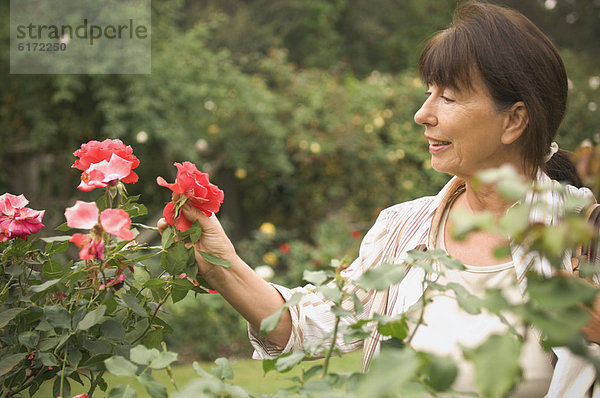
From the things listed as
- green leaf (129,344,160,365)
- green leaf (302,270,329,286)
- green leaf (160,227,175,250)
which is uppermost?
green leaf (302,270,329,286)

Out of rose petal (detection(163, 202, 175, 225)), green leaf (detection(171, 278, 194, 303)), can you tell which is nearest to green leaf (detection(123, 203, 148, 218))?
rose petal (detection(163, 202, 175, 225))

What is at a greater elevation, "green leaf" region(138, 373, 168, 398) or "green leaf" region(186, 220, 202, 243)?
"green leaf" region(186, 220, 202, 243)

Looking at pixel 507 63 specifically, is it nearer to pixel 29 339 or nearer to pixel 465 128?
pixel 465 128

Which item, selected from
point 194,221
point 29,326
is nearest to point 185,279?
point 194,221

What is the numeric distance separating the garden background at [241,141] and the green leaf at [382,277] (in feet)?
12.3

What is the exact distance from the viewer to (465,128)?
1431mm

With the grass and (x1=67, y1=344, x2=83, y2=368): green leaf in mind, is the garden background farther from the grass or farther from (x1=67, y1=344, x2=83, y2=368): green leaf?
(x1=67, y1=344, x2=83, y2=368): green leaf

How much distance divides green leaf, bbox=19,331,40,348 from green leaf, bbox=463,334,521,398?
79cm

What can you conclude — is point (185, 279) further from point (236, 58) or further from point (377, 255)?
point (236, 58)

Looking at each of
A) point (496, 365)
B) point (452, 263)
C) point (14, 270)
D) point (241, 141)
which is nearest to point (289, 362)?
point (452, 263)

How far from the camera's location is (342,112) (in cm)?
581

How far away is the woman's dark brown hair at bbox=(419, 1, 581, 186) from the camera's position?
1409 mm

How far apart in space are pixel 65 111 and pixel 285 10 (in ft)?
22.7

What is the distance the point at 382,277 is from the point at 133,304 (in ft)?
1.72
